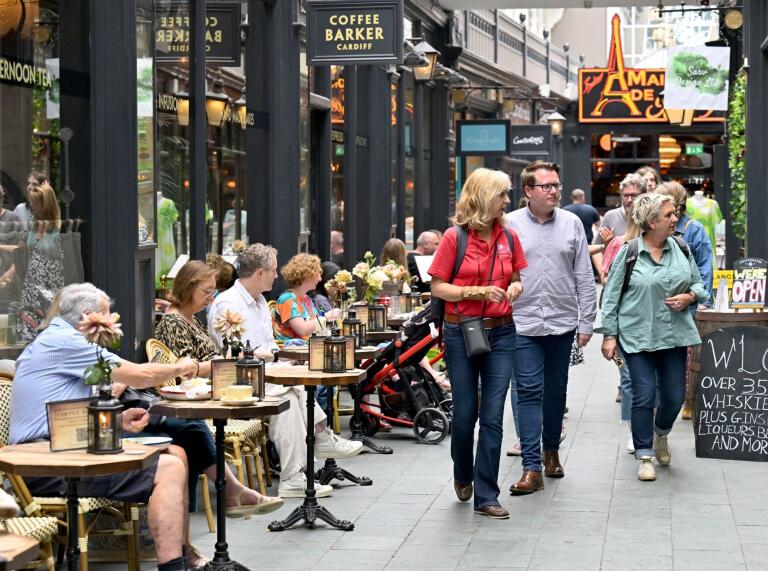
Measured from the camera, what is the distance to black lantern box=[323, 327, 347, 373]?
764 cm

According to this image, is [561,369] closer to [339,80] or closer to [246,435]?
[246,435]

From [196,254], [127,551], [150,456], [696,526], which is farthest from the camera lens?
[196,254]

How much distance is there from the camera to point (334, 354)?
765cm

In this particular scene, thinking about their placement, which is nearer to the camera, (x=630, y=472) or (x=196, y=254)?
(x=630, y=472)

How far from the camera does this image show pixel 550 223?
8.33 metres

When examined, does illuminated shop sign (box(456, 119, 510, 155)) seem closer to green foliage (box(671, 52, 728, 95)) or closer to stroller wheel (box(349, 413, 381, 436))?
green foliage (box(671, 52, 728, 95))

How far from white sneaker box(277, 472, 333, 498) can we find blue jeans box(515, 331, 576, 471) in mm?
1181

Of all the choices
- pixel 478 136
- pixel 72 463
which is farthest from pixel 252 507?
pixel 478 136

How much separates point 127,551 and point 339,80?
10.5 metres

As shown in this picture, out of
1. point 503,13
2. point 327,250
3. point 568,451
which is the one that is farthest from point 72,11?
point 503,13

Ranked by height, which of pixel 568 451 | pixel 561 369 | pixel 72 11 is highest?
pixel 72 11

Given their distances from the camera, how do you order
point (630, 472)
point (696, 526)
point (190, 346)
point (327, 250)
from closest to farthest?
point (696, 526), point (190, 346), point (630, 472), point (327, 250)

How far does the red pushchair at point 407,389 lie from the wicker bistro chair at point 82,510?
3770mm

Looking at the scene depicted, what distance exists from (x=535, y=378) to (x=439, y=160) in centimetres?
1528
